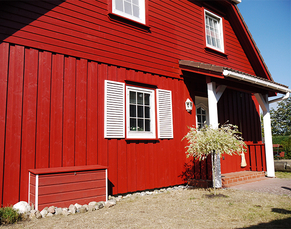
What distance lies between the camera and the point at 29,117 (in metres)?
4.81

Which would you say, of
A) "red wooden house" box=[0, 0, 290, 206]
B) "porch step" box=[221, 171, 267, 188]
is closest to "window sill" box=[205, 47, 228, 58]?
"red wooden house" box=[0, 0, 290, 206]

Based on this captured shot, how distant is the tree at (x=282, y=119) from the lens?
144ft

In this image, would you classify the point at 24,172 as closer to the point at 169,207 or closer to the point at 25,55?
the point at 25,55

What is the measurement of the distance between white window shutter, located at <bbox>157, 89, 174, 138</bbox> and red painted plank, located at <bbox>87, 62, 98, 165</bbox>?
69.9 inches

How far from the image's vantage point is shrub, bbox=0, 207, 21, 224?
401 centimetres

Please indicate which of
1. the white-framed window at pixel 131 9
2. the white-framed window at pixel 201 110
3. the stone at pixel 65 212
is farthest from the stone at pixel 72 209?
the white-framed window at pixel 201 110

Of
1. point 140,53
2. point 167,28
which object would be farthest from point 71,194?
point 167,28

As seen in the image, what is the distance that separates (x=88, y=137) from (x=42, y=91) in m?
1.36

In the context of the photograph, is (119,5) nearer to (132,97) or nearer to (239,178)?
(132,97)

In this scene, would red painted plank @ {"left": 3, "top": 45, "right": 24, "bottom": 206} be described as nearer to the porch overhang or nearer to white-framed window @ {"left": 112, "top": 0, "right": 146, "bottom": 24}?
white-framed window @ {"left": 112, "top": 0, "right": 146, "bottom": 24}

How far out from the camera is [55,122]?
5.10m

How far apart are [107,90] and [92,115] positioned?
717 millimetres

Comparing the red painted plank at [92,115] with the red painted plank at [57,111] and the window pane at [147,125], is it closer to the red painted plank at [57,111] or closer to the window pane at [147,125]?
the red painted plank at [57,111]

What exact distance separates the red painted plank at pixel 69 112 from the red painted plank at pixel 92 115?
348mm
